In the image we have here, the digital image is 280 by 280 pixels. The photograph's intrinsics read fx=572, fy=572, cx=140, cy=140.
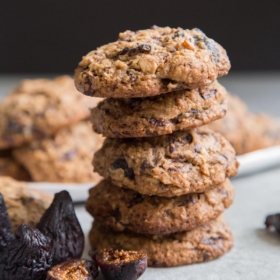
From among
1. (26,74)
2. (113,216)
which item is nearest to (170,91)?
(113,216)

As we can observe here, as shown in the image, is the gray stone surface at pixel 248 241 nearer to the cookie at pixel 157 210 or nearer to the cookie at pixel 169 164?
the cookie at pixel 157 210

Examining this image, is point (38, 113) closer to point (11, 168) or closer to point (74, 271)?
point (11, 168)

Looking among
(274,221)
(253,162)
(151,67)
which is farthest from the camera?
(253,162)

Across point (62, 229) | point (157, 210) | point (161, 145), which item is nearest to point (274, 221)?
point (157, 210)

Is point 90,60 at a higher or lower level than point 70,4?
lower

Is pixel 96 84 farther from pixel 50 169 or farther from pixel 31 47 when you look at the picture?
pixel 31 47

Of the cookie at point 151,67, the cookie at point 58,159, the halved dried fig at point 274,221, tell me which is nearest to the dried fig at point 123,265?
the cookie at point 151,67

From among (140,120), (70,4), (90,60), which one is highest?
(70,4)

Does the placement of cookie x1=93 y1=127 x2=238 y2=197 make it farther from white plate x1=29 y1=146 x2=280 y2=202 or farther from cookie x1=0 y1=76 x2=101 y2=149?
A: cookie x1=0 y1=76 x2=101 y2=149
